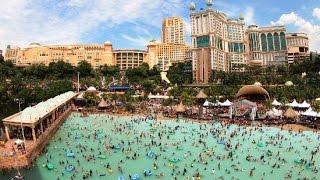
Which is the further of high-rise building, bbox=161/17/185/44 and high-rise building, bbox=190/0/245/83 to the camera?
high-rise building, bbox=161/17/185/44

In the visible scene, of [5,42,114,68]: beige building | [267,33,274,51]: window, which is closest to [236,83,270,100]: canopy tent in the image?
[267,33,274,51]: window

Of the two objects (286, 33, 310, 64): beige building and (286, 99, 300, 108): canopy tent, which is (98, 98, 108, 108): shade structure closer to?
(286, 99, 300, 108): canopy tent

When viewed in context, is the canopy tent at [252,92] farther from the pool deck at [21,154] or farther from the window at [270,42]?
the window at [270,42]

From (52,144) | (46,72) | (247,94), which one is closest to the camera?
(52,144)

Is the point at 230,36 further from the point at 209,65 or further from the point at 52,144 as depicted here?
the point at 52,144

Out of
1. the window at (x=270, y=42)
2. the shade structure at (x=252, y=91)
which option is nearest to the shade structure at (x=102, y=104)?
the shade structure at (x=252, y=91)

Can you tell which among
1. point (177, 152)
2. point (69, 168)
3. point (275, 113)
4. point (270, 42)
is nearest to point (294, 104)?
point (275, 113)

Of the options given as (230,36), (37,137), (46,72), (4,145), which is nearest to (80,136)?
(37,137)
